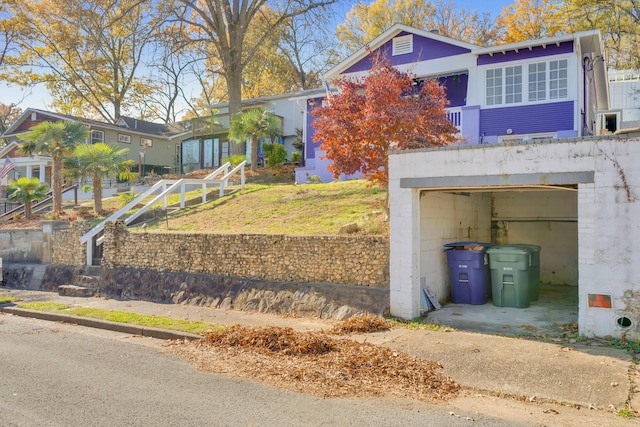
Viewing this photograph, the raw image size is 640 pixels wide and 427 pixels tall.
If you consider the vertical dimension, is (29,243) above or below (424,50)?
below

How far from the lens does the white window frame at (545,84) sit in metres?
17.8

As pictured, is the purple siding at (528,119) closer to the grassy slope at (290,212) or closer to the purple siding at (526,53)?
the purple siding at (526,53)

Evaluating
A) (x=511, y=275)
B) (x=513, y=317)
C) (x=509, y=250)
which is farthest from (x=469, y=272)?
(x=513, y=317)

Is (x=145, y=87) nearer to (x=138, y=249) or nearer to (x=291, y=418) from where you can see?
(x=138, y=249)

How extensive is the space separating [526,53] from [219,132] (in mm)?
20587

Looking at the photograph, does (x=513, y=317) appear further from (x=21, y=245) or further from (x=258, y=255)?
(x=21, y=245)

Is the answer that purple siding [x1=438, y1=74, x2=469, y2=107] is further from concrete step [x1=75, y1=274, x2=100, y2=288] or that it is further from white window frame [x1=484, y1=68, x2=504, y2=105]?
concrete step [x1=75, y1=274, x2=100, y2=288]

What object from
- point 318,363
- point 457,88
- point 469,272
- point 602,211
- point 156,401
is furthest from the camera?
point 457,88

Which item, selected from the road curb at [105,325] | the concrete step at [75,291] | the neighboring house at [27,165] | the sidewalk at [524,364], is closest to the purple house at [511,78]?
the sidewalk at [524,364]

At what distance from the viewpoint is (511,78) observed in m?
18.9

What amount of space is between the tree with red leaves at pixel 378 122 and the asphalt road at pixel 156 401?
240 inches

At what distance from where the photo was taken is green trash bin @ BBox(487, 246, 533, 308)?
1009 centimetres

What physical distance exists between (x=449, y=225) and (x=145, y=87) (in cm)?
3809

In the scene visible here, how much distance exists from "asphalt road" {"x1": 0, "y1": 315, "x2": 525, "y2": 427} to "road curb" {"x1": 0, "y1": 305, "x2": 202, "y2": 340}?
116cm
